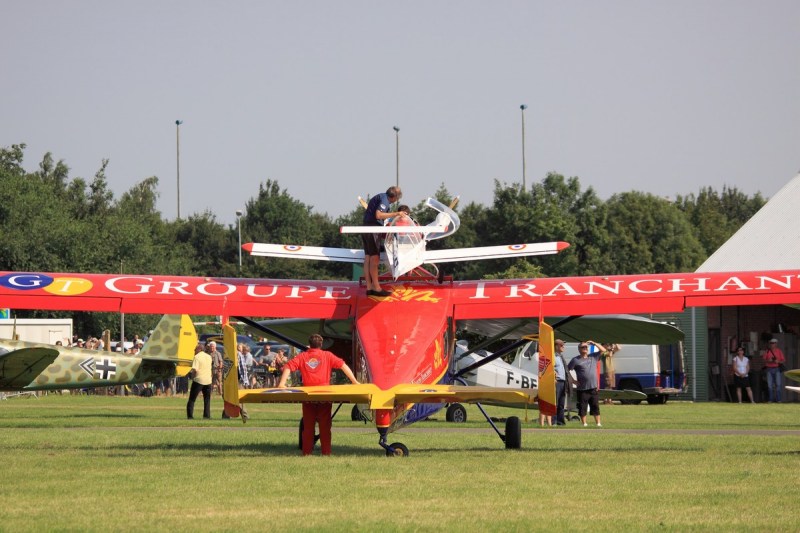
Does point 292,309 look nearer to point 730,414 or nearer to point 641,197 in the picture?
point 730,414

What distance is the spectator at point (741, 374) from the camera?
32.0 m

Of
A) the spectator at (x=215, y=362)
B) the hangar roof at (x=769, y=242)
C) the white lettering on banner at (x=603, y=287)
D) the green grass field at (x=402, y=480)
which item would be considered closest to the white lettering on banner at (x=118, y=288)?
the green grass field at (x=402, y=480)

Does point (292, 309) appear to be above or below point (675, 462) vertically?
above

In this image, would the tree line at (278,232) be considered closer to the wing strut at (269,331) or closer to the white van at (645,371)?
the white van at (645,371)

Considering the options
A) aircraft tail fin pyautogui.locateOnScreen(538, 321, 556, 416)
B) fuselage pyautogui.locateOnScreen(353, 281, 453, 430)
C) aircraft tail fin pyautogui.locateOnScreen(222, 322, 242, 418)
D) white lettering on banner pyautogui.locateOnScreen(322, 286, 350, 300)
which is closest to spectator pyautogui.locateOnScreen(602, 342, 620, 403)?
white lettering on banner pyautogui.locateOnScreen(322, 286, 350, 300)

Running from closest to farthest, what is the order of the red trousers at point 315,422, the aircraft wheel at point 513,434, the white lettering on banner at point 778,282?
1. the red trousers at point 315,422
2. the aircraft wheel at point 513,434
3. the white lettering on banner at point 778,282

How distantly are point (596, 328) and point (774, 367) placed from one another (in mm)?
14341

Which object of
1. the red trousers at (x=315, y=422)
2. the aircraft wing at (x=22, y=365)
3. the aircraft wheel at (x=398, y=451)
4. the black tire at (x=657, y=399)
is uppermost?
the aircraft wing at (x=22, y=365)

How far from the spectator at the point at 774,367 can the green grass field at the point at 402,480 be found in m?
11.6

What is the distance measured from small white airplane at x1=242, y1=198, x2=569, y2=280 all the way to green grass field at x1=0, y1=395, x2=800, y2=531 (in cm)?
238

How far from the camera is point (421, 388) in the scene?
42.3ft

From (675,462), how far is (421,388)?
3.09m

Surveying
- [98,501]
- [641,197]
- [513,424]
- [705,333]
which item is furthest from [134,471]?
[641,197]

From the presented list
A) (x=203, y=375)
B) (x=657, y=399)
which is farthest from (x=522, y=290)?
(x=657, y=399)
